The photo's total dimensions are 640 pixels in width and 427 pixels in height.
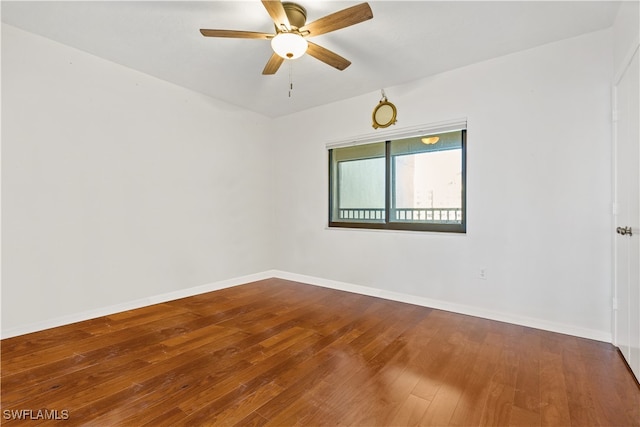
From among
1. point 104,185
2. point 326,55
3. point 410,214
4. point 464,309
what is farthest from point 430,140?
point 104,185

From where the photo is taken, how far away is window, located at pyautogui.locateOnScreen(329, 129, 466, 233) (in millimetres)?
3361

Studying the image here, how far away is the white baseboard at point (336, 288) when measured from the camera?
8.34ft

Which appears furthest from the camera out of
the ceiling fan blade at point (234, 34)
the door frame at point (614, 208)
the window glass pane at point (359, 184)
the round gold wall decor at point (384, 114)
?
the window glass pane at point (359, 184)

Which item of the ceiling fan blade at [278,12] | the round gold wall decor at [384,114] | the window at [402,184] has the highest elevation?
the ceiling fan blade at [278,12]

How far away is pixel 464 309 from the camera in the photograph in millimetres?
3107

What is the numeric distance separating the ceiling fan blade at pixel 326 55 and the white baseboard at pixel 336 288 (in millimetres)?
2587

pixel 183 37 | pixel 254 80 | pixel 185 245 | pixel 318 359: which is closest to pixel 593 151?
pixel 318 359

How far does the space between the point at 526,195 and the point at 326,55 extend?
7.33ft

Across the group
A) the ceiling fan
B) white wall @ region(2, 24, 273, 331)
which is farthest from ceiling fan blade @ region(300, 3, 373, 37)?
white wall @ region(2, 24, 273, 331)

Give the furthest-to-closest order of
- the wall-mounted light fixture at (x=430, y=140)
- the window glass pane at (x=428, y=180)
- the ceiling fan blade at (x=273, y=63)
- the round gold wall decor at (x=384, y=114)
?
the round gold wall decor at (x=384, y=114) → the wall-mounted light fixture at (x=430, y=140) → the window glass pane at (x=428, y=180) → the ceiling fan blade at (x=273, y=63)

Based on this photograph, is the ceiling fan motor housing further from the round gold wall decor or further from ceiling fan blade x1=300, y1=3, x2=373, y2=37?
the round gold wall decor

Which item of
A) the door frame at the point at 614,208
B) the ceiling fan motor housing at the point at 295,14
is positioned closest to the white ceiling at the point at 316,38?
the ceiling fan motor housing at the point at 295,14

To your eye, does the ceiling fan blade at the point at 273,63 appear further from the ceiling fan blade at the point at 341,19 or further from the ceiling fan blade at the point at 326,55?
the ceiling fan blade at the point at 341,19

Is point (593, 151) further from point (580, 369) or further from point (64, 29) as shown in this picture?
point (64, 29)
